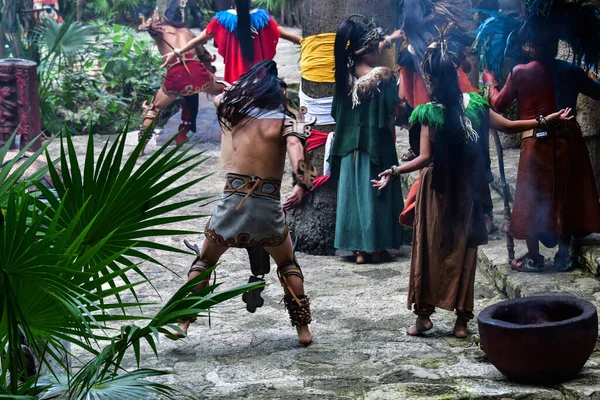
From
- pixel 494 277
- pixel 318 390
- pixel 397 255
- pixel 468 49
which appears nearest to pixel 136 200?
pixel 318 390

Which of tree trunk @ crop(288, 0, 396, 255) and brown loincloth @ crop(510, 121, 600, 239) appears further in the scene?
tree trunk @ crop(288, 0, 396, 255)

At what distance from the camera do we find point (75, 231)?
4.25 metres

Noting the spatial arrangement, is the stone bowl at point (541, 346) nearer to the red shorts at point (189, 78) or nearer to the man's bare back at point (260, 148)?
the man's bare back at point (260, 148)

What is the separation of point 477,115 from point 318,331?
65.5 inches

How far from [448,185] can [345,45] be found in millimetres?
1824

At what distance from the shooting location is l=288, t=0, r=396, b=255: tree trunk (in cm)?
783

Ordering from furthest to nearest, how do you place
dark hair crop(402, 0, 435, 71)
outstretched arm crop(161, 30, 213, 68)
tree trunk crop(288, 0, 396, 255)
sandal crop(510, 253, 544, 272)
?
outstretched arm crop(161, 30, 213, 68) < dark hair crop(402, 0, 435, 71) < tree trunk crop(288, 0, 396, 255) < sandal crop(510, 253, 544, 272)

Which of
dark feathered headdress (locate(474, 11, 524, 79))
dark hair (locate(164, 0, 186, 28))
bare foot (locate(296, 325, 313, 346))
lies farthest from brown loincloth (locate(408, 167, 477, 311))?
dark hair (locate(164, 0, 186, 28))

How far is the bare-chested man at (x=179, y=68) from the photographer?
35.4 ft

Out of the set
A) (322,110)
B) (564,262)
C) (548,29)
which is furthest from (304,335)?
(322,110)

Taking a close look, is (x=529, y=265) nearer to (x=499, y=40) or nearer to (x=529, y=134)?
(x=529, y=134)

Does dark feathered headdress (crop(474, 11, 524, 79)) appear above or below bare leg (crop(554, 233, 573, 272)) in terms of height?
above

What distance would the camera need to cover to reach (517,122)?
570 cm

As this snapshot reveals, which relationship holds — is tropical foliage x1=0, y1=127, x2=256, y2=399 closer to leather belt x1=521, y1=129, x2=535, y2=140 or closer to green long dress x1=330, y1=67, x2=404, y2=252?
leather belt x1=521, y1=129, x2=535, y2=140
